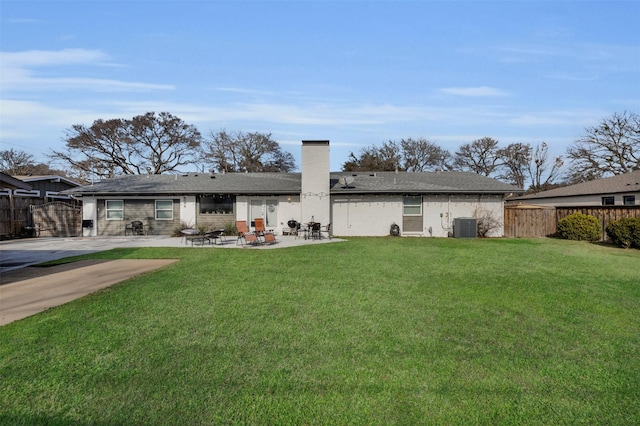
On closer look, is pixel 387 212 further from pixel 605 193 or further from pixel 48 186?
pixel 48 186

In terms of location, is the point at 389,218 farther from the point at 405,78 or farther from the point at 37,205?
the point at 37,205

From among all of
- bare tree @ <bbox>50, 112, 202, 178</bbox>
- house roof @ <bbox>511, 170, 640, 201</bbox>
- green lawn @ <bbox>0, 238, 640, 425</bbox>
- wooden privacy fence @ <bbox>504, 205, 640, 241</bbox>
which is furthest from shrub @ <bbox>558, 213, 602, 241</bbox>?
bare tree @ <bbox>50, 112, 202, 178</bbox>

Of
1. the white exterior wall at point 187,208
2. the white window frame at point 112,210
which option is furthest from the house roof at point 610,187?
the white window frame at point 112,210

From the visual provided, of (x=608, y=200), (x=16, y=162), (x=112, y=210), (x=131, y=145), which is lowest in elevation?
(x=112, y=210)

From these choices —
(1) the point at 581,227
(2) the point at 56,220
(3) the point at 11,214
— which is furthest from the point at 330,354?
(3) the point at 11,214

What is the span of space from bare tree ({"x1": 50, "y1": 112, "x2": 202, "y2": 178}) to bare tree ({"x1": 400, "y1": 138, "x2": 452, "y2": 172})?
2491cm

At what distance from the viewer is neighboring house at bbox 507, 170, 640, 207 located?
20.9 metres

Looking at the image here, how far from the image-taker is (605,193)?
22.7 m

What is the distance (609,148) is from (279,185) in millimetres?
33253

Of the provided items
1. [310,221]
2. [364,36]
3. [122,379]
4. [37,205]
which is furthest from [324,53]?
[37,205]

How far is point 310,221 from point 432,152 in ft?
95.9

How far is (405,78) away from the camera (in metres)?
15.4

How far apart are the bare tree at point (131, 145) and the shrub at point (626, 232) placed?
119 ft

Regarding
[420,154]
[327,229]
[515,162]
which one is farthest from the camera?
[420,154]
